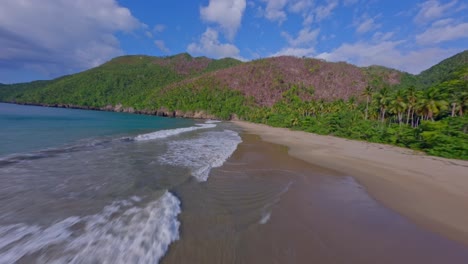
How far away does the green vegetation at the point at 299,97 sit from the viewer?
84.4 feet

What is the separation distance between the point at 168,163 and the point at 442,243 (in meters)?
10.3

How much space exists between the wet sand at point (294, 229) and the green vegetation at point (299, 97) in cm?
1666

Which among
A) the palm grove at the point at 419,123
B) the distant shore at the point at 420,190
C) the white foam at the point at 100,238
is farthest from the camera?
the palm grove at the point at 419,123

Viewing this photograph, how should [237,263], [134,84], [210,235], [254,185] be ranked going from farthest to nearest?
[134,84], [254,185], [210,235], [237,263]

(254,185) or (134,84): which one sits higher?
(134,84)

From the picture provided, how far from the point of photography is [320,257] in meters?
4.08

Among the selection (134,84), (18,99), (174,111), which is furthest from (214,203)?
(18,99)

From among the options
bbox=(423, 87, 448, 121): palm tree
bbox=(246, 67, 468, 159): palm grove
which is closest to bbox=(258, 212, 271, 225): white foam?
bbox=(246, 67, 468, 159): palm grove

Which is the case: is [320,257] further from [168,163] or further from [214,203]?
[168,163]

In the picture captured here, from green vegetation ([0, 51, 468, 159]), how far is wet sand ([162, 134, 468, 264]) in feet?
54.7

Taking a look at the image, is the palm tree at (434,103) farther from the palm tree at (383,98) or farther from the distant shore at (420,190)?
the distant shore at (420,190)

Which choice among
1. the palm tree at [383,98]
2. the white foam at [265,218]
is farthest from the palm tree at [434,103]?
the white foam at [265,218]

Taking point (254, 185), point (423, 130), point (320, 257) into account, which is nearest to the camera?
point (320, 257)

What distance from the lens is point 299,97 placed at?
4203 inches
